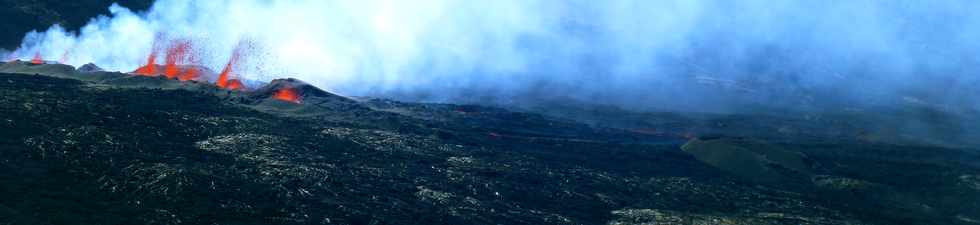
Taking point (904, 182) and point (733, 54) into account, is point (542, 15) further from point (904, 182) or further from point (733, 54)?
point (904, 182)

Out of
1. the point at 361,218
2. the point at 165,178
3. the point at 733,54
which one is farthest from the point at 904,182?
the point at 733,54

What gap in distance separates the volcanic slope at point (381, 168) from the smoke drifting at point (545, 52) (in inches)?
1063

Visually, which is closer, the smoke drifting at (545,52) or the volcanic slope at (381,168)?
the volcanic slope at (381,168)

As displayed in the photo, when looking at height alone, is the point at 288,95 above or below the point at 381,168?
above

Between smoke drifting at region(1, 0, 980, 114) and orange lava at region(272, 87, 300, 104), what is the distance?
2159 centimetres

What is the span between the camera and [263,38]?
10844 centimetres

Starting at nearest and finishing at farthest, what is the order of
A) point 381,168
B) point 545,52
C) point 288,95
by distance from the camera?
point 381,168 → point 288,95 → point 545,52

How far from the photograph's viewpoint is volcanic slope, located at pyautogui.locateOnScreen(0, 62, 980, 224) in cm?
3828

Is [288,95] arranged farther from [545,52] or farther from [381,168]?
[545,52]

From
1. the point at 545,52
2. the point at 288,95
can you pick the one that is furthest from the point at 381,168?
the point at 545,52

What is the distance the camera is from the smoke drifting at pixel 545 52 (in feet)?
341

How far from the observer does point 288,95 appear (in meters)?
74.2

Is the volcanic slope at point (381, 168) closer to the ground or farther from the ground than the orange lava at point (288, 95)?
closer to the ground

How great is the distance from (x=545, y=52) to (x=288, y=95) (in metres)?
76.5
